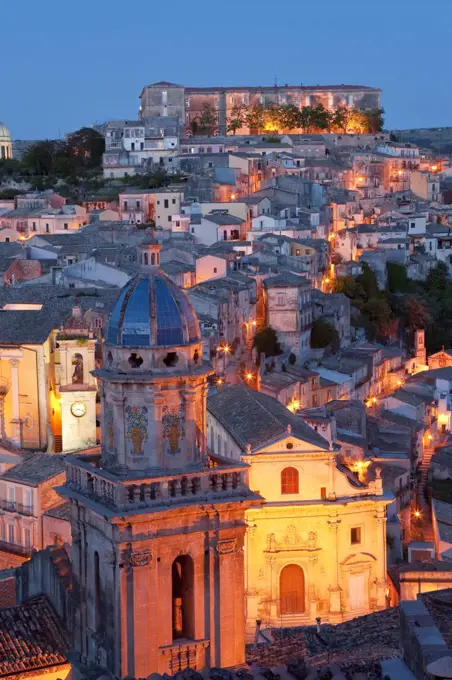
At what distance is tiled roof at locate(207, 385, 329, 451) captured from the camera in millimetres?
30219

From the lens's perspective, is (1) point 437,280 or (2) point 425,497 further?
(1) point 437,280

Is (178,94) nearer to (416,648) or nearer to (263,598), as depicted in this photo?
(263,598)

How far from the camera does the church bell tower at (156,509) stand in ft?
51.3

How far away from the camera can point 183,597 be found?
16188 millimetres

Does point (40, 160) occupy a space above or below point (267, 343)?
above

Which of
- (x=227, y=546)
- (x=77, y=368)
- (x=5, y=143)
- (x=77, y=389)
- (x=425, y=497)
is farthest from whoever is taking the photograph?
(x=5, y=143)

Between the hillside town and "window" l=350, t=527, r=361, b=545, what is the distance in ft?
0.10

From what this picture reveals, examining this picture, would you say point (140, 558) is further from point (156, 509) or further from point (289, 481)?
point (289, 481)

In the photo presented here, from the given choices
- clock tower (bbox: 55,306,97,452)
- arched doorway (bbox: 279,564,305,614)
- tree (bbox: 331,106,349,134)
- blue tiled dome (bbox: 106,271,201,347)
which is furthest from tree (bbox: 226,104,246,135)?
blue tiled dome (bbox: 106,271,201,347)

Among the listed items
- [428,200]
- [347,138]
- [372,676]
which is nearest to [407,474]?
[372,676]

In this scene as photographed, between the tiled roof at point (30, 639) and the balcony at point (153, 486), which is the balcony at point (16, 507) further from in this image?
the balcony at point (153, 486)

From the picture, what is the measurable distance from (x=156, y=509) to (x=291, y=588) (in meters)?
14.9

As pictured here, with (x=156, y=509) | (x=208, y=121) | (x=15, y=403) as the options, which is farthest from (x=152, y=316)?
(x=208, y=121)

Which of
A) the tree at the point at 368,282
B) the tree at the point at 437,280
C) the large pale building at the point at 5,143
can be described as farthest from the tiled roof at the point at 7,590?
the large pale building at the point at 5,143
